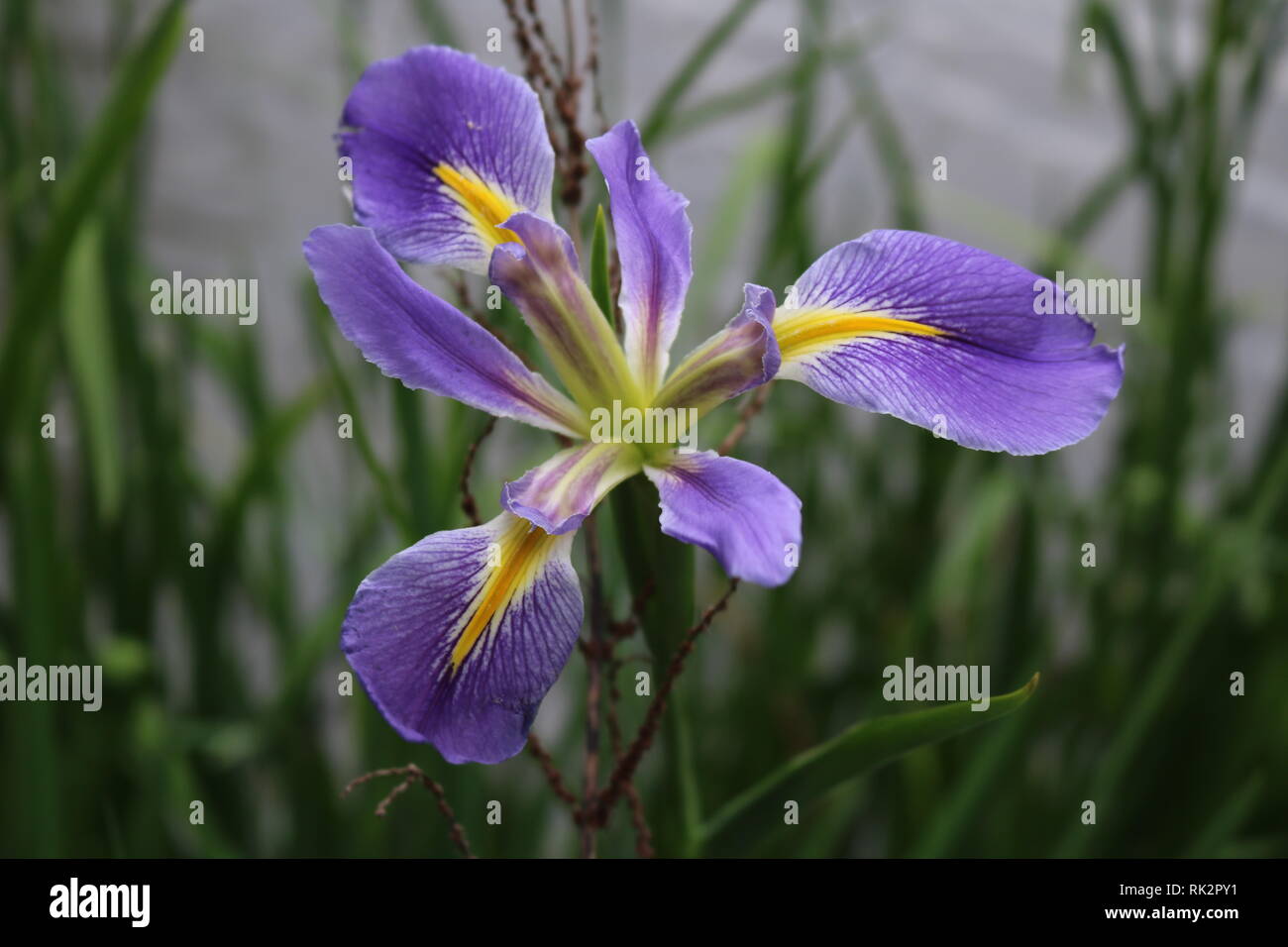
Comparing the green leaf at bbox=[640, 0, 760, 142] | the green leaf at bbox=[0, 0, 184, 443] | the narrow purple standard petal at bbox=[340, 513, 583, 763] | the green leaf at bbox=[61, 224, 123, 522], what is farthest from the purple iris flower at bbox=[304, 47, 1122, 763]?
the green leaf at bbox=[61, 224, 123, 522]

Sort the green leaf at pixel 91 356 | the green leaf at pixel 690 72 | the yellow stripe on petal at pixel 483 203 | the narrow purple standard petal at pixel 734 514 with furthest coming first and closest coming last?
the green leaf at pixel 91 356 → the green leaf at pixel 690 72 → the yellow stripe on petal at pixel 483 203 → the narrow purple standard petal at pixel 734 514

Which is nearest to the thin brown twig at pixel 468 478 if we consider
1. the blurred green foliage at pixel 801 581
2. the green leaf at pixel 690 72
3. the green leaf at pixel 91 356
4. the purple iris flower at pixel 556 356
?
the purple iris flower at pixel 556 356

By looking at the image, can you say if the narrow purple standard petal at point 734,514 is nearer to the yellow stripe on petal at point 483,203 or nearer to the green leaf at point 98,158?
the yellow stripe on petal at point 483,203

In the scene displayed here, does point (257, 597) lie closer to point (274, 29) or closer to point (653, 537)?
point (653, 537)

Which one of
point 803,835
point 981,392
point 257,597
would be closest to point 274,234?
point 257,597

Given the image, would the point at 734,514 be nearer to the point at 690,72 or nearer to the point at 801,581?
the point at 690,72

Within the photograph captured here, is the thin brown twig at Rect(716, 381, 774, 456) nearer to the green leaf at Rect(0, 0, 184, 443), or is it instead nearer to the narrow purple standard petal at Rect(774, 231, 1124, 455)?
the narrow purple standard petal at Rect(774, 231, 1124, 455)

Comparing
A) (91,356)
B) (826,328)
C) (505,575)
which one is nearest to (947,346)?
(826,328)
